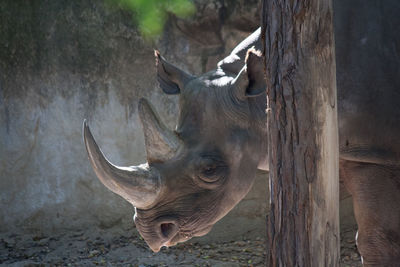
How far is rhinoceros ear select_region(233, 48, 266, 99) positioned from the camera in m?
3.61

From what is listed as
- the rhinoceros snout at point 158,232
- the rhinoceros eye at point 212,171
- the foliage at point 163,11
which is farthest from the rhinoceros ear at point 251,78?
the foliage at point 163,11

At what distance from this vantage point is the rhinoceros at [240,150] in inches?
147

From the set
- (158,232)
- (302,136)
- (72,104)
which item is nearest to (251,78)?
(158,232)

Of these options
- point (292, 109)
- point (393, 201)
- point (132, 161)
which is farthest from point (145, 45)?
point (292, 109)

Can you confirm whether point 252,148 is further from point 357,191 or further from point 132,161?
point 132,161

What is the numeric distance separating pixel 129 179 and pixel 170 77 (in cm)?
103

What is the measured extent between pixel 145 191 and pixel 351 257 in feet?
8.97

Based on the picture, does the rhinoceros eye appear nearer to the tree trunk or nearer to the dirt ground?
the tree trunk

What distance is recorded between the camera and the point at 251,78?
12.3 ft

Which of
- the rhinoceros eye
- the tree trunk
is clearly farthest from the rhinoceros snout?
the tree trunk

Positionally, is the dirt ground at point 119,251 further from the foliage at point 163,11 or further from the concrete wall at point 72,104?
the foliage at point 163,11

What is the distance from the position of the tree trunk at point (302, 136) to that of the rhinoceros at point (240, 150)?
927 millimetres

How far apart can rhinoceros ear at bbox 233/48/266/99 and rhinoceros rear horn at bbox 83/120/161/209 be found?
681mm

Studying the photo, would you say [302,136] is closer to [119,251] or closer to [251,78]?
[251,78]
